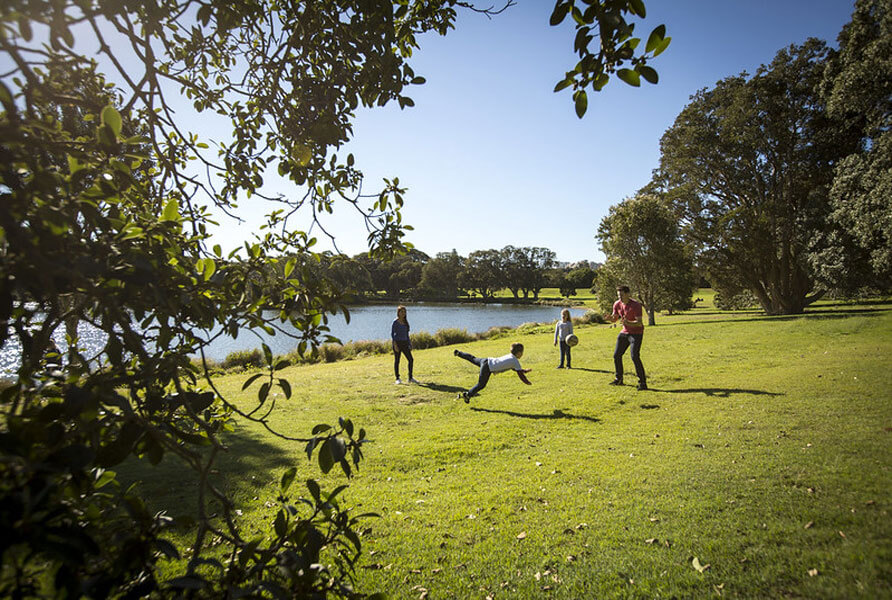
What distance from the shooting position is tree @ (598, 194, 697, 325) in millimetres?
26609

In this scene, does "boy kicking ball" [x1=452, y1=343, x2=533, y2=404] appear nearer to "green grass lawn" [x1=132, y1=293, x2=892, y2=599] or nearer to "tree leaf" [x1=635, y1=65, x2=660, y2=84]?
"green grass lawn" [x1=132, y1=293, x2=892, y2=599]

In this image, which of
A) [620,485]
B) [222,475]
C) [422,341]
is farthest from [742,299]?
[222,475]

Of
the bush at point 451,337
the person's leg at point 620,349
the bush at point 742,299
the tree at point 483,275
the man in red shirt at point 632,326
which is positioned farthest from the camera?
the tree at point 483,275

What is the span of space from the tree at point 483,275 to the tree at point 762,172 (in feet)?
226

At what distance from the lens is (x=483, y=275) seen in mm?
98875

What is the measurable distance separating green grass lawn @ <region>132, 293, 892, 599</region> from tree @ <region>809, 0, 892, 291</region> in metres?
10.2

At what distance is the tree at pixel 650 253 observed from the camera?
87.3ft

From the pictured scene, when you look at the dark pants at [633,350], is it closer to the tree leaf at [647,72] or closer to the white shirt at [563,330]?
the white shirt at [563,330]

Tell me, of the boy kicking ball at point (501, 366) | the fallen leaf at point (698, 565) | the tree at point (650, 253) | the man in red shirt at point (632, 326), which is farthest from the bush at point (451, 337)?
the fallen leaf at point (698, 565)

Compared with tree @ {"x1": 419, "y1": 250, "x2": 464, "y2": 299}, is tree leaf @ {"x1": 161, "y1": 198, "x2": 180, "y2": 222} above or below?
below

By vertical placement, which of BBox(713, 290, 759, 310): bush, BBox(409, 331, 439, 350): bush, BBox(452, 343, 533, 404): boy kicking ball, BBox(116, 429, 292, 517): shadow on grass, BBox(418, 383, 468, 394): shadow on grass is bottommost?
BBox(409, 331, 439, 350): bush

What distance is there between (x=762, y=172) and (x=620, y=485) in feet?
95.9

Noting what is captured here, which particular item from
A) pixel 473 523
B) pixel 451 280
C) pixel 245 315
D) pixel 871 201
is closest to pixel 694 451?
pixel 473 523

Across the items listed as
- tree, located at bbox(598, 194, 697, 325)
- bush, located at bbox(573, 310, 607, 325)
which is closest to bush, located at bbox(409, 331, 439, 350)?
tree, located at bbox(598, 194, 697, 325)
